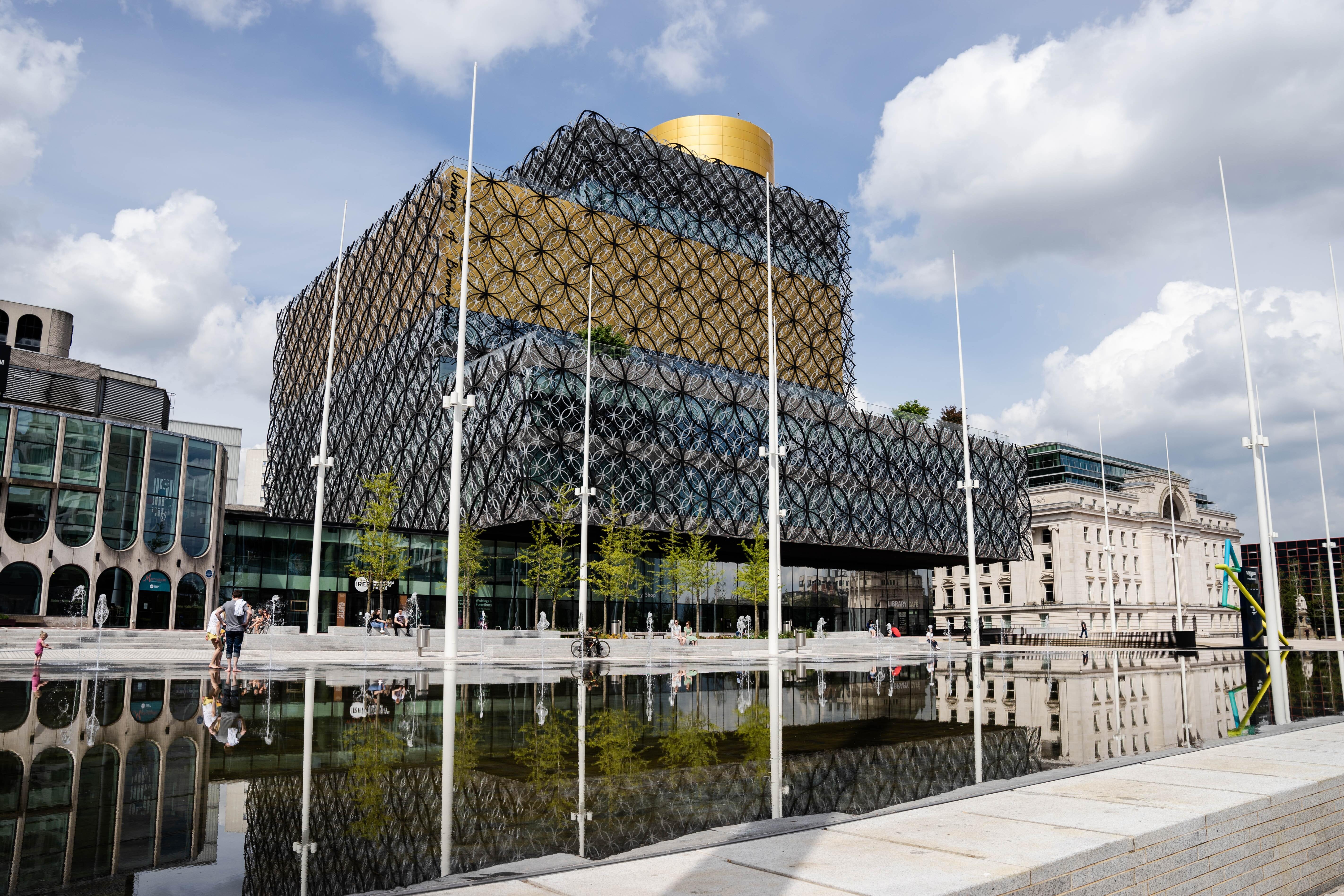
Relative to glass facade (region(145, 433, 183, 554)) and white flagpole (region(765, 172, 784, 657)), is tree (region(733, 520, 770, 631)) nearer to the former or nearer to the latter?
white flagpole (region(765, 172, 784, 657))

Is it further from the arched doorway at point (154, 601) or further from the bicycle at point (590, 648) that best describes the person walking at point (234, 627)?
the arched doorway at point (154, 601)

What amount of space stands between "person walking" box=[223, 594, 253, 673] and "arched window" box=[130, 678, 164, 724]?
6.51 feet

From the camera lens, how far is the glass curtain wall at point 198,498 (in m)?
54.6

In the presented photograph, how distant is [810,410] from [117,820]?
2705 inches

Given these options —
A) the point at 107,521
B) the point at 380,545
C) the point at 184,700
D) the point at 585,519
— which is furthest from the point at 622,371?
the point at 184,700

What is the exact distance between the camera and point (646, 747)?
1077 cm

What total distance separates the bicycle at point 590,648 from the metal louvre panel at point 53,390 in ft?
195

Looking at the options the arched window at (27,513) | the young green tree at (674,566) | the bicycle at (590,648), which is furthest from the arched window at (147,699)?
the young green tree at (674,566)

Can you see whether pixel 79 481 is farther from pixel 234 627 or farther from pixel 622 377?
pixel 234 627

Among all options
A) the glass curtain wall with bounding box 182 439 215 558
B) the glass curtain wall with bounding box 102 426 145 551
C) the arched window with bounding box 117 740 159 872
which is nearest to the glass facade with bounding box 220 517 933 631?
the glass curtain wall with bounding box 182 439 215 558

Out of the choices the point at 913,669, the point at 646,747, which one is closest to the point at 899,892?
the point at 646,747

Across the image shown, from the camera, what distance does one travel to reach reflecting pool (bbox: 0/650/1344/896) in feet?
18.9

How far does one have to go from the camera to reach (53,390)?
75.5 m

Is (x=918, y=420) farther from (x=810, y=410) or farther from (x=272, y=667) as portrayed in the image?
(x=272, y=667)
